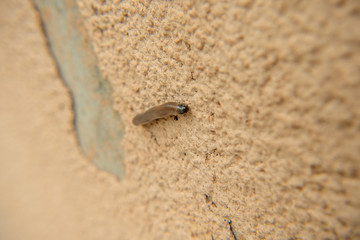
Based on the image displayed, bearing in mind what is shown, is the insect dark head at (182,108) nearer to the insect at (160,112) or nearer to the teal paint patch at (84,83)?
the insect at (160,112)

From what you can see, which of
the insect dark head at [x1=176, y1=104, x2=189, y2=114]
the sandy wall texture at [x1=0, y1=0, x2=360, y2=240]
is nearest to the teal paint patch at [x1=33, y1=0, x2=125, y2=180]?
the sandy wall texture at [x1=0, y1=0, x2=360, y2=240]

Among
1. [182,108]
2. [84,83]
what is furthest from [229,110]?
[84,83]

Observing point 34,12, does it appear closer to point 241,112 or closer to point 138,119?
point 138,119

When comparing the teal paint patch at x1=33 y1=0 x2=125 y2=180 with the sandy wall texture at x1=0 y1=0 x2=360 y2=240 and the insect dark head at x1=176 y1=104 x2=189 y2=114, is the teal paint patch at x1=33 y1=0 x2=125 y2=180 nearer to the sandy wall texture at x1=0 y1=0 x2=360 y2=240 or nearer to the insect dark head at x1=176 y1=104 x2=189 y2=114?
the sandy wall texture at x1=0 y1=0 x2=360 y2=240

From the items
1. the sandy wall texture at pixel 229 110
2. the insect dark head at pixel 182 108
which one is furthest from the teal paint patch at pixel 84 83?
the insect dark head at pixel 182 108

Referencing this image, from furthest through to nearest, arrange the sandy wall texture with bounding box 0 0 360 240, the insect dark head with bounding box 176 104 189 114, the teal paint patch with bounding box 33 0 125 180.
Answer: the teal paint patch with bounding box 33 0 125 180 < the insect dark head with bounding box 176 104 189 114 < the sandy wall texture with bounding box 0 0 360 240

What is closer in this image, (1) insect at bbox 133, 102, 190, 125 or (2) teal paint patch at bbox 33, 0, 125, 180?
(1) insect at bbox 133, 102, 190, 125

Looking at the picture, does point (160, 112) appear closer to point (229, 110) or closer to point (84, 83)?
point (229, 110)
